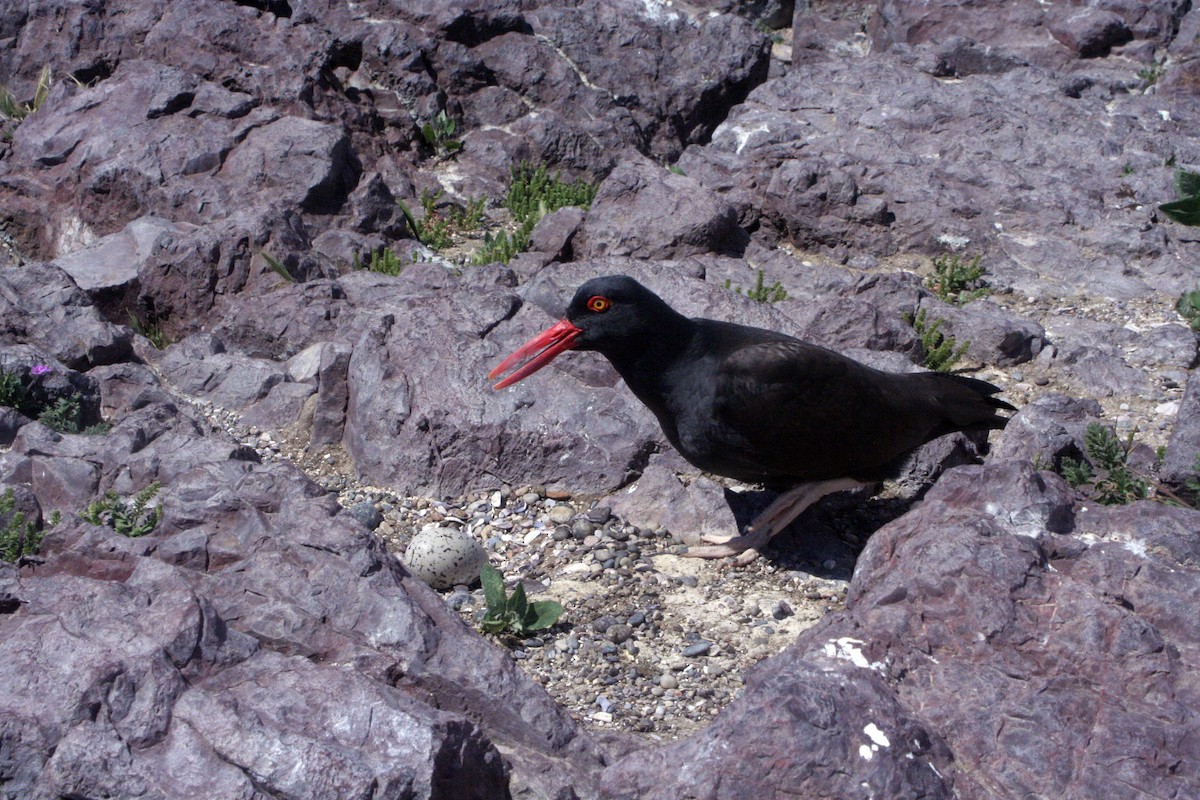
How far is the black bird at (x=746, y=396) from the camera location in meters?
5.38

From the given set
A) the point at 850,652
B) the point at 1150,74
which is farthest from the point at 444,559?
the point at 1150,74

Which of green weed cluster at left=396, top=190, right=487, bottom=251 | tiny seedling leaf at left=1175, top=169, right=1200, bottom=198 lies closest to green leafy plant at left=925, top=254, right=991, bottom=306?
tiny seedling leaf at left=1175, top=169, right=1200, bottom=198

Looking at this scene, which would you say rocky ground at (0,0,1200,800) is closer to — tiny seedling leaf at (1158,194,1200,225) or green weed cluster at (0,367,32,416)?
green weed cluster at (0,367,32,416)

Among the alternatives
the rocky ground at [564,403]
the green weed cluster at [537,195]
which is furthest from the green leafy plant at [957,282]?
the green weed cluster at [537,195]

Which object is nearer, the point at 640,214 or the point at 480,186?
the point at 640,214

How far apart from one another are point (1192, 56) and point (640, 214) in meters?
7.97

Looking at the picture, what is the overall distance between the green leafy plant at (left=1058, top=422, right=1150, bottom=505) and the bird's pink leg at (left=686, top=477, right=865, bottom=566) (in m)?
1.08

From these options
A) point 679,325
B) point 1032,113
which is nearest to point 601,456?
point 679,325

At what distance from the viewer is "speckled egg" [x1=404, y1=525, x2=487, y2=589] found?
5086mm

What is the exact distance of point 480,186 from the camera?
10.7m

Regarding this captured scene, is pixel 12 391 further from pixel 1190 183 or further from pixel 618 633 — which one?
pixel 1190 183

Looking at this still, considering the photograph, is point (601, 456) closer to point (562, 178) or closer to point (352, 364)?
point (352, 364)

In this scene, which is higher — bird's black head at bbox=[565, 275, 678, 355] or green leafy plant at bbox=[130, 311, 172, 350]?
bird's black head at bbox=[565, 275, 678, 355]

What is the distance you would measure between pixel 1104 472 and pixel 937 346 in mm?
2319
